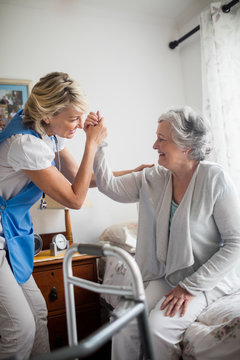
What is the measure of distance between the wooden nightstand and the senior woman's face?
3.03 feet

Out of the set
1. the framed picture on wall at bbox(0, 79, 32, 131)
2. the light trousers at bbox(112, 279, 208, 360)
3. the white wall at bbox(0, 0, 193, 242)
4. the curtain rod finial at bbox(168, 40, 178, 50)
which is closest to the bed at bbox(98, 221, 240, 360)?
the light trousers at bbox(112, 279, 208, 360)

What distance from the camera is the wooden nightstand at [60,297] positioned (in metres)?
1.98


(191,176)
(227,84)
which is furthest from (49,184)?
(227,84)

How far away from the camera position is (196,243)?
4.75 ft

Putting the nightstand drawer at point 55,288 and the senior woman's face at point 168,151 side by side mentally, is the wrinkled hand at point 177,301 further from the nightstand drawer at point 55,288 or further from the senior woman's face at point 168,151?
A: the nightstand drawer at point 55,288

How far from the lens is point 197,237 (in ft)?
4.75

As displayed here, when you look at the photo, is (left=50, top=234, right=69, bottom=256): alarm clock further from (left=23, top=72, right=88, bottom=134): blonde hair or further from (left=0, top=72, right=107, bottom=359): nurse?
(left=23, top=72, right=88, bottom=134): blonde hair

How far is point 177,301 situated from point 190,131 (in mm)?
776

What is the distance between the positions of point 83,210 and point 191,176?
4.09 ft

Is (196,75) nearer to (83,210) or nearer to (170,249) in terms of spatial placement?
(83,210)

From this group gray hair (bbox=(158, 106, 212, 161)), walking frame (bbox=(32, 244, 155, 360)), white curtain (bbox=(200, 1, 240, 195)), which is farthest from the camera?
white curtain (bbox=(200, 1, 240, 195))

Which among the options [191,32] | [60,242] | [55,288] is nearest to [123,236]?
[60,242]

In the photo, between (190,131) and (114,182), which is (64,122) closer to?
(114,182)

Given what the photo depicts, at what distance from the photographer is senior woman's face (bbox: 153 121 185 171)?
1.55m
